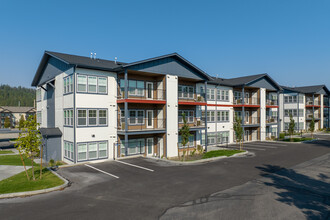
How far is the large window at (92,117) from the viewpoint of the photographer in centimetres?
2134

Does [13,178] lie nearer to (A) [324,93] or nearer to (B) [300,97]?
(B) [300,97]

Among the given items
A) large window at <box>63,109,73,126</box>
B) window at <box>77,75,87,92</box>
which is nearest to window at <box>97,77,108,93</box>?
window at <box>77,75,87,92</box>

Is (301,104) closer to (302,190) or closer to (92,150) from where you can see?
(302,190)

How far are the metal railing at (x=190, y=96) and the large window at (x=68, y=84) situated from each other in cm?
1228

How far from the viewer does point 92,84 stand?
72.0 ft

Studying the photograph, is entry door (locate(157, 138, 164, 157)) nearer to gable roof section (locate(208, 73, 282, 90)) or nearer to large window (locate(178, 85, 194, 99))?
large window (locate(178, 85, 194, 99))

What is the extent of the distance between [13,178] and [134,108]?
1223 centimetres

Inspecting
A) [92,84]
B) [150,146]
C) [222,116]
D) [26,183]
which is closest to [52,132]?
[92,84]

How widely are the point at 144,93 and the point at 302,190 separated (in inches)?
667

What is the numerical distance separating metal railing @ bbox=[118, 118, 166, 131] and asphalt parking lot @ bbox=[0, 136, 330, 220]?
135 inches

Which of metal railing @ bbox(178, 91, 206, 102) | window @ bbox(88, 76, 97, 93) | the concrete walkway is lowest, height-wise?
the concrete walkway

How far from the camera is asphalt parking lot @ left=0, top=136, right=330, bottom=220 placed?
406 inches

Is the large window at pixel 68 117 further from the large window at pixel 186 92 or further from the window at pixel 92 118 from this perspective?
the large window at pixel 186 92

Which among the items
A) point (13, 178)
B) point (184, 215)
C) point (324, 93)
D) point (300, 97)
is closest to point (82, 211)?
point (184, 215)
